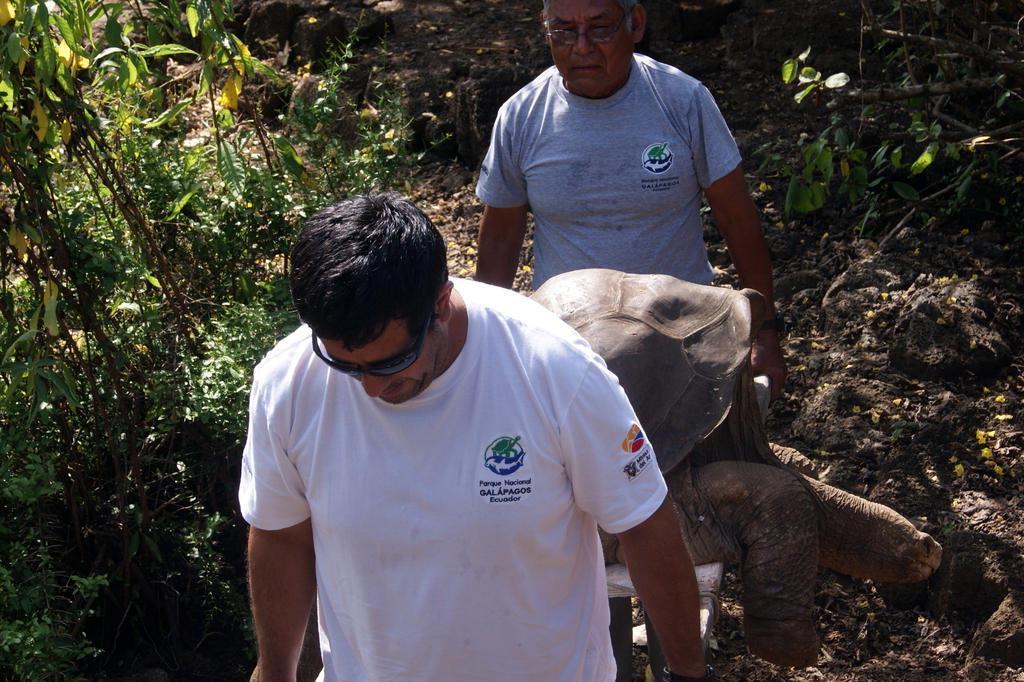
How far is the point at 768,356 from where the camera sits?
3418mm

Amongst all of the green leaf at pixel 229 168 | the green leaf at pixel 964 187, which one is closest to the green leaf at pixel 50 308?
the green leaf at pixel 229 168

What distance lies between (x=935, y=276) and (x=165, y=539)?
315 centimetres

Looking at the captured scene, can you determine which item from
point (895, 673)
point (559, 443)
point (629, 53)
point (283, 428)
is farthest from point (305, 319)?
point (895, 673)

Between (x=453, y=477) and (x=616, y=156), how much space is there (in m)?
1.56

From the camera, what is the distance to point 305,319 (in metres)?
1.66

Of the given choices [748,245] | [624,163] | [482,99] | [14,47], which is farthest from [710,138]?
[482,99]

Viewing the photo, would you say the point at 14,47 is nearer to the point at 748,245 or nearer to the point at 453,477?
the point at 453,477

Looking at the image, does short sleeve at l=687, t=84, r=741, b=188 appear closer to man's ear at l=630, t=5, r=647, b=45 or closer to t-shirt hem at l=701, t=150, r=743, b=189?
t-shirt hem at l=701, t=150, r=743, b=189

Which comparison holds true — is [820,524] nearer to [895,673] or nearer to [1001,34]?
[895,673]

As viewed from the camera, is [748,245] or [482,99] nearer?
[748,245]

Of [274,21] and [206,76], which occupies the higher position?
[206,76]

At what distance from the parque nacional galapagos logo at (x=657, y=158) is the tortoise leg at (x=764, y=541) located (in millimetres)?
825

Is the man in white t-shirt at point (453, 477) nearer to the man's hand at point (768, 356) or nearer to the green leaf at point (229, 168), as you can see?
the man's hand at point (768, 356)

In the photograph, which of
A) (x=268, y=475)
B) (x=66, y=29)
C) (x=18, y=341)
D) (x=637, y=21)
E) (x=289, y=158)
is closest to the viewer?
(x=268, y=475)
